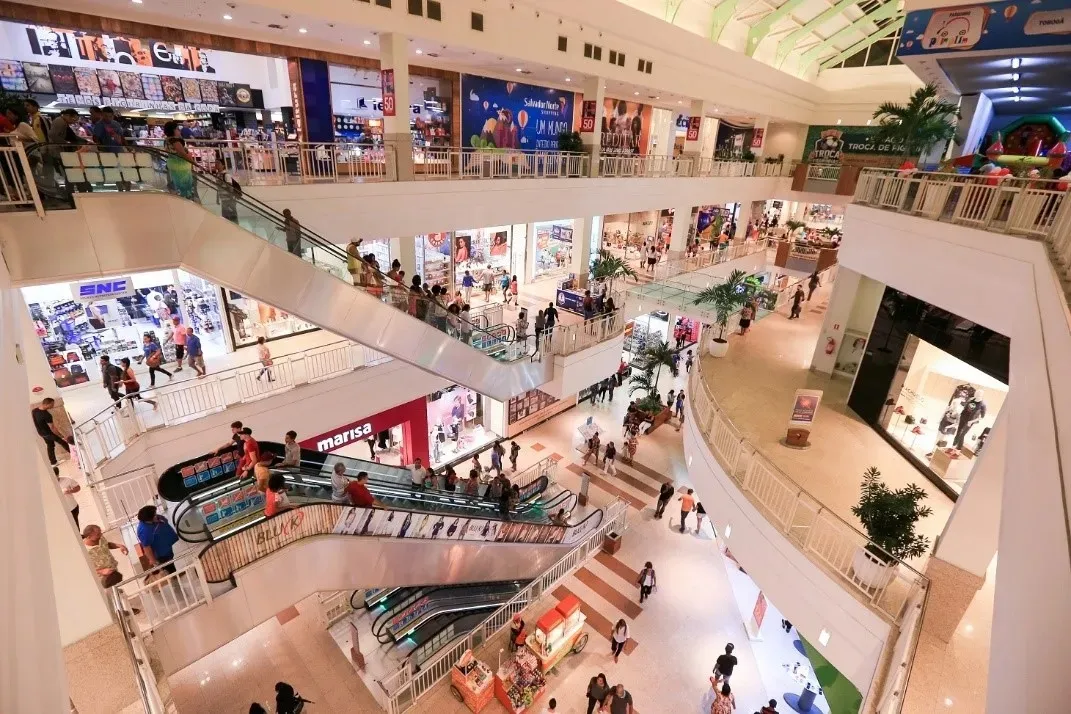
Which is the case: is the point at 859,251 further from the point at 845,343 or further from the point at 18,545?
the point at 18,545

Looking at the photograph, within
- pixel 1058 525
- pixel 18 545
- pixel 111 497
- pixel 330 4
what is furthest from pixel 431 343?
pixel 1058 525

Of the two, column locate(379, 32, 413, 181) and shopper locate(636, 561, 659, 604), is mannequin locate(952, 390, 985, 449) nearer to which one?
shopper locate(636, 561, 659, 604)

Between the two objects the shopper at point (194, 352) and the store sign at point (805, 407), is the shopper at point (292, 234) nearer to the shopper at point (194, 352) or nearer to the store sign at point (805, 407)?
the shopper at point (194, 352)

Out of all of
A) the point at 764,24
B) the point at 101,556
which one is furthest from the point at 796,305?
the point at 101,556

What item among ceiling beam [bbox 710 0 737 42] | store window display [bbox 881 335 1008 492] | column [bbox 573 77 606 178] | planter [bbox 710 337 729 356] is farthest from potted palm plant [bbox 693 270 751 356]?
ceiling beam [bbox 710 0 737 42]

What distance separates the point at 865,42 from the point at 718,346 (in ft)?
77.7

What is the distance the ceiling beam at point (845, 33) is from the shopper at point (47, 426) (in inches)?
1217

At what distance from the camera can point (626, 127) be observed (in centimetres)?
2350

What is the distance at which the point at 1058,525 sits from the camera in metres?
1.73

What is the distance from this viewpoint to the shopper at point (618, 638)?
32.3ft

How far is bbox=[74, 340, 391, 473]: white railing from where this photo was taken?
7801 mm

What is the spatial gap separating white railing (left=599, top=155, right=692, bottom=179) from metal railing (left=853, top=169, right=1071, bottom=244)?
28.1 ft

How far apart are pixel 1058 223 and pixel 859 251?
5.23 m

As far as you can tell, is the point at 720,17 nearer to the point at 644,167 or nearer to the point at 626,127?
the point at 626,127
